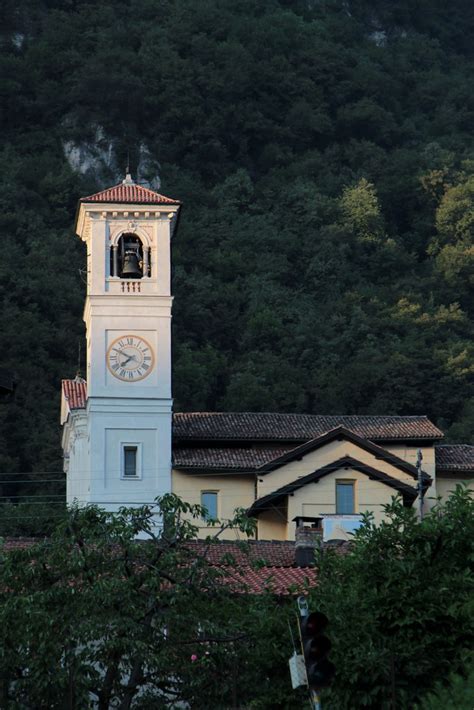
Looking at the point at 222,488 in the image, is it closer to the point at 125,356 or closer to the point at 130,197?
the point at 125,356

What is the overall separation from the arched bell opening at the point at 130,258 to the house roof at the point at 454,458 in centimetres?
1211

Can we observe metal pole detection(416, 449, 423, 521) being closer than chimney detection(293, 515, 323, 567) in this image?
No

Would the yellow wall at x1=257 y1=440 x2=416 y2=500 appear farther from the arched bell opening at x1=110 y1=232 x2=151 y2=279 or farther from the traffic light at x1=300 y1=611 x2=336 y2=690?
the traffic light at x1=300 y1=611 x2=336 y2=690

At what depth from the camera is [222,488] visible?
216ft

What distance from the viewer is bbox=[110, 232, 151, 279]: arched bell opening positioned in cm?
6838

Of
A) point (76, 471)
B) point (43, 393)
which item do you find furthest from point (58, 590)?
point (43, 393)

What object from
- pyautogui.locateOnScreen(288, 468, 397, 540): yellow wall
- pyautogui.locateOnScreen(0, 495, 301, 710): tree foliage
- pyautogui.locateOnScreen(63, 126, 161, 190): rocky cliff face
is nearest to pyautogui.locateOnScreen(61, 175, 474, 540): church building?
pyautogui.locateOnScreen(288, 468, 397, 540): yellow wall

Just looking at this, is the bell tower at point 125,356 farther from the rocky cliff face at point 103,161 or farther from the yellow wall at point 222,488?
the rocky cliff face at point 103,161

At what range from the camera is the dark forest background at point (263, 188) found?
107 m

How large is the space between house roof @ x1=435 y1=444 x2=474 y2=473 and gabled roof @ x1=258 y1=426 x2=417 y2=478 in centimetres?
163

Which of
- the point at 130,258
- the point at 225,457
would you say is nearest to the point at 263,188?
the point at 130,258

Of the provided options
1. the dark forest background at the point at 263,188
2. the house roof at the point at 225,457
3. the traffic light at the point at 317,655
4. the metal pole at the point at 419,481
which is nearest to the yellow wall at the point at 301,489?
the house roof at the point at 225,457

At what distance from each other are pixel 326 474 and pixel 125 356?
8.50 m

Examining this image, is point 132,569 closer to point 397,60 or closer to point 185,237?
point 185,237
